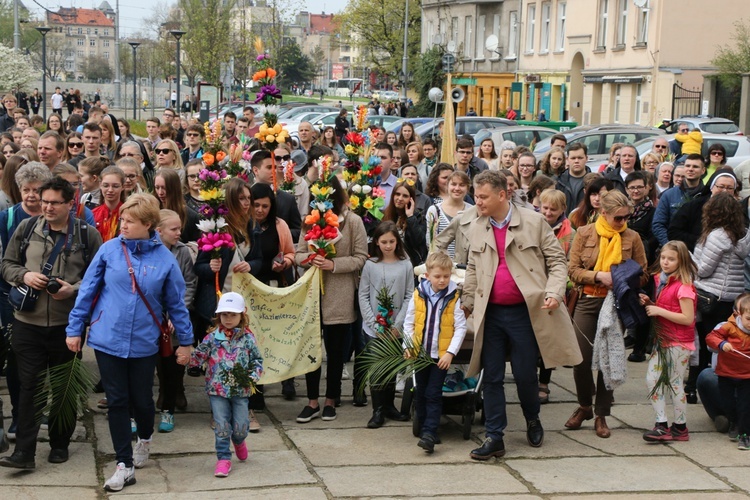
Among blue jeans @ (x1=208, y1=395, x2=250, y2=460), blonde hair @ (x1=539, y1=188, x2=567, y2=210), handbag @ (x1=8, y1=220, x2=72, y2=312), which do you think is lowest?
blue jeans @ (x1=208, y1=395, x2=250, y2=460)

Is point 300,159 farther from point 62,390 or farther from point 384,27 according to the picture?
point 384,27

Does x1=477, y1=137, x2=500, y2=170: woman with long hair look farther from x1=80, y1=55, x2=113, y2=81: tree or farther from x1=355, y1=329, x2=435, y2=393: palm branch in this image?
x1=80, y1=55, x2=113, y2=81: tree

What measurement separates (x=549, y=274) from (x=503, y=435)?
3.87ft

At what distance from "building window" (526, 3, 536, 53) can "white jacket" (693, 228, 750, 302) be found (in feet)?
143

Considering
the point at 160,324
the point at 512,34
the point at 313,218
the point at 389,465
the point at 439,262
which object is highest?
the point at 512,34

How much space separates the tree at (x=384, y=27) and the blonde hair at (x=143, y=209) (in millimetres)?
61211

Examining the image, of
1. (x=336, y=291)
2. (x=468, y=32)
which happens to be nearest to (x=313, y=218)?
(x=336, y=291)

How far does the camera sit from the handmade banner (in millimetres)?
8523

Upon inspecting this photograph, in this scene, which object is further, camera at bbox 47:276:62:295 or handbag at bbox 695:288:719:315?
handbag at bbox 695:288:719:315

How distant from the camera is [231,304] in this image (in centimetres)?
721

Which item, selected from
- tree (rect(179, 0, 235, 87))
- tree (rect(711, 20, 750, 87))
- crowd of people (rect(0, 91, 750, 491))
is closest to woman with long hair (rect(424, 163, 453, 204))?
crowd of people (rect(0, 91, 750, 491))

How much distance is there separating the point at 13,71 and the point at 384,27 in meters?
29.8

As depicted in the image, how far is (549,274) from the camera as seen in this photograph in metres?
7.59

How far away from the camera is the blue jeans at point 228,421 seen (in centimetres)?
707
